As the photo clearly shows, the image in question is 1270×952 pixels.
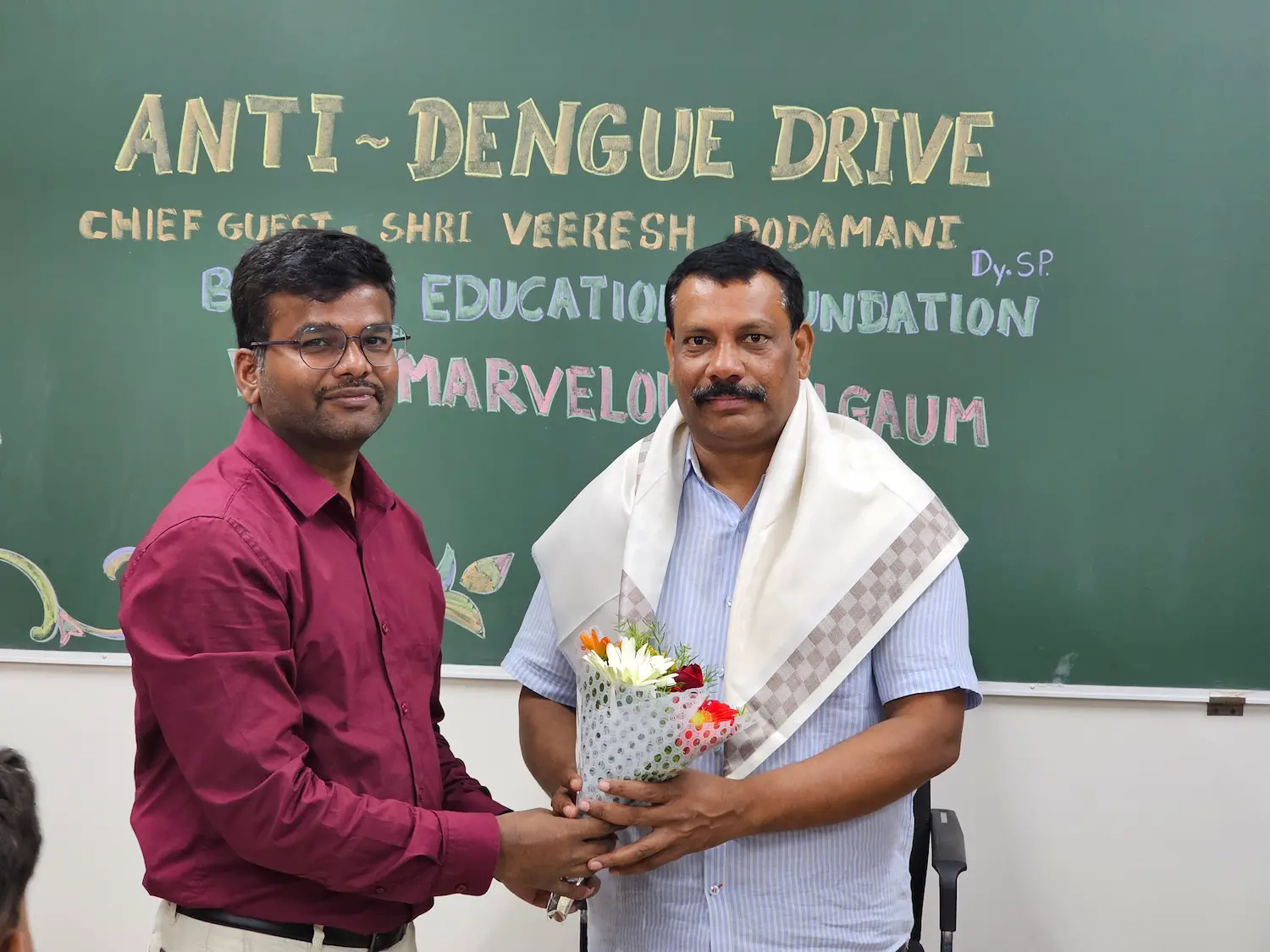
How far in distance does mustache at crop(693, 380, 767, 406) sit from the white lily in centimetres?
46

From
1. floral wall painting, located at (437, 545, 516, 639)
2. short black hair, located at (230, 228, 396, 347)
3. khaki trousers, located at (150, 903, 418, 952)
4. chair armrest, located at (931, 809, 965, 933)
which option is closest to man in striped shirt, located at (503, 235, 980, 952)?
chair armrest, located at (931, 809, 965, 933)

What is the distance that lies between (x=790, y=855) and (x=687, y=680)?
0.42 m

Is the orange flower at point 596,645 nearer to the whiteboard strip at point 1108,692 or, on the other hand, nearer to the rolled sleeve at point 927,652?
the rolled sleeve at point 927,652

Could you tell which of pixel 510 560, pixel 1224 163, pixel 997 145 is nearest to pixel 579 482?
pixel 510 560

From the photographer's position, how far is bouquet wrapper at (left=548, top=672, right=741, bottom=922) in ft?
5.36

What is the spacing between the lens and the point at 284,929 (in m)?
1.60

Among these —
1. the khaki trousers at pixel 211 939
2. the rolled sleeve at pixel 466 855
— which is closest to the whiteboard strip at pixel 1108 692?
the rolled sleeve at pixel 466 855

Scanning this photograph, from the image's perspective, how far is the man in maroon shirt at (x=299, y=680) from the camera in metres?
1.49

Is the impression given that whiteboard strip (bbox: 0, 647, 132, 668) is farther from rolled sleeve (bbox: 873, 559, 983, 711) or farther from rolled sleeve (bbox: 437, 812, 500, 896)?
rolled sleeve (bbox: 873, 559, 983, 711)

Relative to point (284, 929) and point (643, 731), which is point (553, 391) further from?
point (284, 929)

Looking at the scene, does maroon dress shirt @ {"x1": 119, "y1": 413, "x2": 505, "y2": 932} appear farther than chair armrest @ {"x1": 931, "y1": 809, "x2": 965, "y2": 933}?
No

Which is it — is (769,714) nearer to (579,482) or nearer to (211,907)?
(211,907)

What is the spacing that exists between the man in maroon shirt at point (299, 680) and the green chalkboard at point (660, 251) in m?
1.04

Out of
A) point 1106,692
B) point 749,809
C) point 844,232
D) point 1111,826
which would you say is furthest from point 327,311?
point 1111,826
